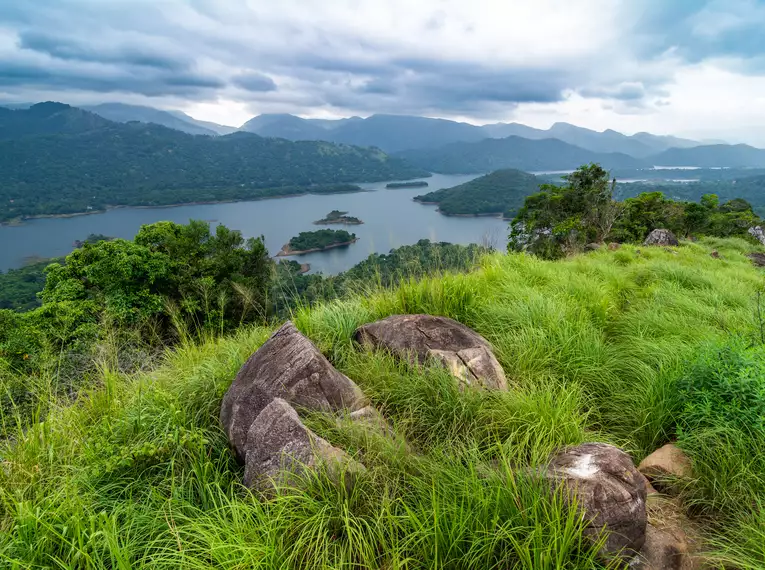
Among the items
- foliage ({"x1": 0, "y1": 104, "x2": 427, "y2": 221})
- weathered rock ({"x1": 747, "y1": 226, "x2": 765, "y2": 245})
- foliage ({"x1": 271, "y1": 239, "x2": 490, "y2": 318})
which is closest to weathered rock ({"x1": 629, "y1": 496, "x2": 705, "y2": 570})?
foliage ({"x1": 271, "y1": 239, "x2": 490, "y2": 318})

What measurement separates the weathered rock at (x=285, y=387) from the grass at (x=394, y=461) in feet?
0.60

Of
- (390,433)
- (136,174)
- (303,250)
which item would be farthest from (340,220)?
(136,174)

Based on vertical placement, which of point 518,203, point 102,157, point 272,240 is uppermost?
point 102,157

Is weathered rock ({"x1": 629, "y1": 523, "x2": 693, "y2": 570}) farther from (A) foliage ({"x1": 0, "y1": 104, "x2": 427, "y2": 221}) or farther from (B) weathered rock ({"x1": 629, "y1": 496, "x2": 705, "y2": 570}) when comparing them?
(A) foliage ({"x1": 0, "y1": 104, "x2": 427, "y2": 221})

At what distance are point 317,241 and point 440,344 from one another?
60566 millimetres

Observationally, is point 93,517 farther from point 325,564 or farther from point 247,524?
point 325,564

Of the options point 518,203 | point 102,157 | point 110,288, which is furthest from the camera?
point 102,157

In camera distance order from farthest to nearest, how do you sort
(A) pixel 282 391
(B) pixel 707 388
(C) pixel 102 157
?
(C) pixel 102 157, (A) pixel 282 391, (B) pixel 707 388

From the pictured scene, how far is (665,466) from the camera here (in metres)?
2.52

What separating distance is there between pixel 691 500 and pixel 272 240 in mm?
72696

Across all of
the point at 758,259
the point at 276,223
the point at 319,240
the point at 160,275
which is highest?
the point at 758,259

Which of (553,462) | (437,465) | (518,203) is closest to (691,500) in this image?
(553,462)

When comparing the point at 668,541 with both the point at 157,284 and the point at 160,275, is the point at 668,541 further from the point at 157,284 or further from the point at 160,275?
the point at 157,284

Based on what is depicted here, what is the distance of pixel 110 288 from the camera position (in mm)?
13648
